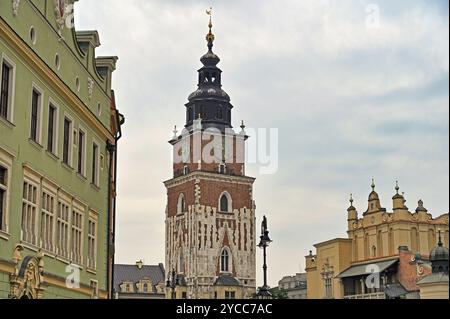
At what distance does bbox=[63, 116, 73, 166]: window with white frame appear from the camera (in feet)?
42.2

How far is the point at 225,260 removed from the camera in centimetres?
3781

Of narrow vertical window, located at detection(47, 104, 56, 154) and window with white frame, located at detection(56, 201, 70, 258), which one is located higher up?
narrow vertical window, located at detection(47, 104, 56, 154)

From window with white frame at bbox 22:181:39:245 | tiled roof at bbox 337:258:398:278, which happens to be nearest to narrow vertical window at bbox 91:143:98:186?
window with white frame at bbox 22:181:39:245

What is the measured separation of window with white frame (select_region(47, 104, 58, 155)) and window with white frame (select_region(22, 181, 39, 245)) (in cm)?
85

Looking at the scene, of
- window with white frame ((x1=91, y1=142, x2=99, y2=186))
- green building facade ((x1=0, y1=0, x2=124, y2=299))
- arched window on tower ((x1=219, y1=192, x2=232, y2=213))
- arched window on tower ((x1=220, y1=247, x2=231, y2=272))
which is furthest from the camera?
arched window on tower ((x1=220, y1=247, x2=231, y2=272))

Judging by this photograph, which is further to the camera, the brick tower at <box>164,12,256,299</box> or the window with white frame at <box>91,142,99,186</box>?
the brick tower at <box>164,12,256,299</box>

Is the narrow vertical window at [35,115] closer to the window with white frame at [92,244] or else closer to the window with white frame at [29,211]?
the window with white frame at [29,211]

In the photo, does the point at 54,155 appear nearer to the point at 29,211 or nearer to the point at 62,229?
the point at 29,211

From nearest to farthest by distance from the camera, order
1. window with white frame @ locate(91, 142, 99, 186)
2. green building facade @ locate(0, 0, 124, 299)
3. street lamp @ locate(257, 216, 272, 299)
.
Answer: green building facade @ locate(0, 0, 124, 299) → street lamp @ locate(257, 216, 272, 299) → window with white frame @ locate(91, 142, 99, 186)

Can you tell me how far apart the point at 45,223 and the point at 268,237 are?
4232 millimetres

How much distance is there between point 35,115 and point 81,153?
1.91 metres

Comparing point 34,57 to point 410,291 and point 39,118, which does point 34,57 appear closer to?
point 39,118

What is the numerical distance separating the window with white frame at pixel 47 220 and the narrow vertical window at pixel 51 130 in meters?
0.74

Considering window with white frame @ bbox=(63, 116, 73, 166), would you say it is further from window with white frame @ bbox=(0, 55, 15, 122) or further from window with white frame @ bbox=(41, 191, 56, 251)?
window with white frame @ bbox=(0, 55, 15, 122)
